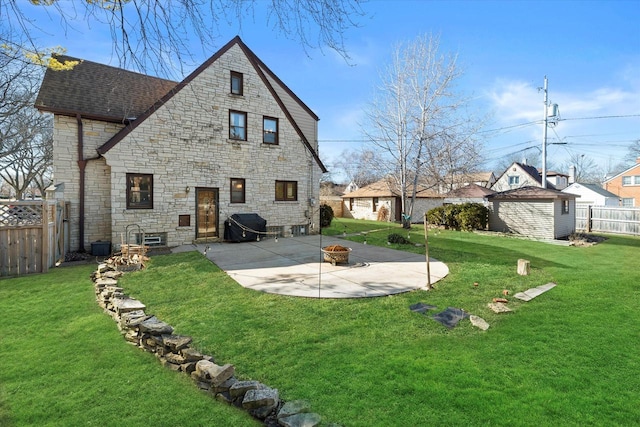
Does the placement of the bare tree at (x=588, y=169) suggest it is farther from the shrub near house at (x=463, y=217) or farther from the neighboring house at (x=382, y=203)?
the shrub near house at (x=463, y=217)

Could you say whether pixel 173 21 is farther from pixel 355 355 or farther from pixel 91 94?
pixel 91 94

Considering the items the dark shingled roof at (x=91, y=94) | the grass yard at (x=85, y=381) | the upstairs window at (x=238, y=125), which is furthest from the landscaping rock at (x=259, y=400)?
the upstairs window at (x=238, y=125)

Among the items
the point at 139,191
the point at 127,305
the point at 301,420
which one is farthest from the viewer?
the point at 139,191

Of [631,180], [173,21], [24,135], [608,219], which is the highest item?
[24,135]

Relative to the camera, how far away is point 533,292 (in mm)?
6258

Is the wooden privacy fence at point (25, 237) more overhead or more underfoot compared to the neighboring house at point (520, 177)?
more underfoot

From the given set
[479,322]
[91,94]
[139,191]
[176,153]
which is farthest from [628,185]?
[91,94]

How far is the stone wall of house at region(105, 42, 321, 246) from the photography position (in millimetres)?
11148

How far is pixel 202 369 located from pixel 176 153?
1041 cm

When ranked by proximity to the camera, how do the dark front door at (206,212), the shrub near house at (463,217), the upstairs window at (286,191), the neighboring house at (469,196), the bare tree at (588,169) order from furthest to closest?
the bare tree at (588,169)
the neighboring house at (469,196)
the shrub near house at (463,217)
the upstairs window at (286,191)
the dark front door at (206,212)

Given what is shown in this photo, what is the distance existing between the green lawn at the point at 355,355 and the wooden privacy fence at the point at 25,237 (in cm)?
138

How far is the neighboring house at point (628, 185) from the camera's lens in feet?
105

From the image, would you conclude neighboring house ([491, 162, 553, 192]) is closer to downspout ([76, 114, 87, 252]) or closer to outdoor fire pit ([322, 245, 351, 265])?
outdoor fire pit ([322, 245, 351, 265])

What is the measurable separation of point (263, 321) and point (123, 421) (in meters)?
2.23
